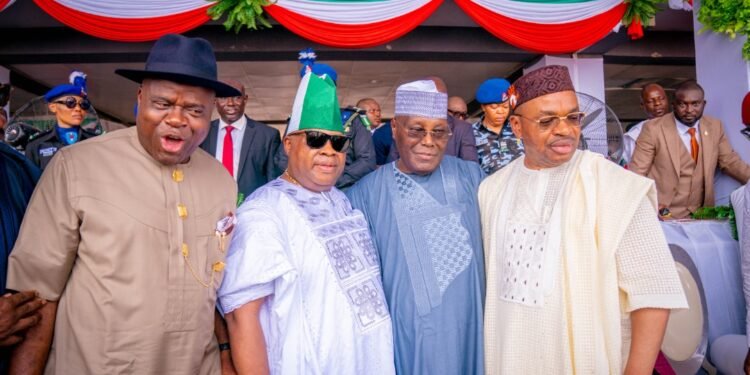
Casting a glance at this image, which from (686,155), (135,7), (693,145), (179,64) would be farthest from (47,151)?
(693,145)

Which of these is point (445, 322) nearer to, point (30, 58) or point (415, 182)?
point (415, 182)

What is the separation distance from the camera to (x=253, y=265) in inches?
71.8

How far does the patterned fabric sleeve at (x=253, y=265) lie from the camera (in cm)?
181

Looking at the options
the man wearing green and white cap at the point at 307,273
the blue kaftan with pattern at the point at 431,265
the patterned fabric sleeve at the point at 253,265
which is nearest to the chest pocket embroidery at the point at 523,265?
the blue kaftan with pattern at the point at 431,265

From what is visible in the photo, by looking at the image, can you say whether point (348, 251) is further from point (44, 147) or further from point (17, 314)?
point (44, 147)

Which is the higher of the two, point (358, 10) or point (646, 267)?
point (358, 10)

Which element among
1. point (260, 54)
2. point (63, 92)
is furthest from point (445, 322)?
point (260, 54)

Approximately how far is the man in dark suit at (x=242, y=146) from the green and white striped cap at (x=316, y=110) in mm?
2257

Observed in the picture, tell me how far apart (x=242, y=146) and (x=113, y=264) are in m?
2.91

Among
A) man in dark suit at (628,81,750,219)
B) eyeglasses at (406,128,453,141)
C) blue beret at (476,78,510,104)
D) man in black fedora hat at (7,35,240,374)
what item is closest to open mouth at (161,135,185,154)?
man in black fedora hat at (7,35,240,374)

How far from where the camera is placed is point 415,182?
251 centimetres

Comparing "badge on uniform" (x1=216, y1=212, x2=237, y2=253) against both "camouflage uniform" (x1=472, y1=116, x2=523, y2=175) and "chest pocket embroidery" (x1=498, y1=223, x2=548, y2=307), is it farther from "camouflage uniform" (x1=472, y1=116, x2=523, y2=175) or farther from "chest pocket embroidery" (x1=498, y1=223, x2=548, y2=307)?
"camouflage uniform" (x1=472, y1=116, x2=523, y2=175)

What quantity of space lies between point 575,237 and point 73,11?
187 inches

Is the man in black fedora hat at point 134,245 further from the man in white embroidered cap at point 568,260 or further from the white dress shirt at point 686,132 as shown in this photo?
the white dress shirt at point 686,132
